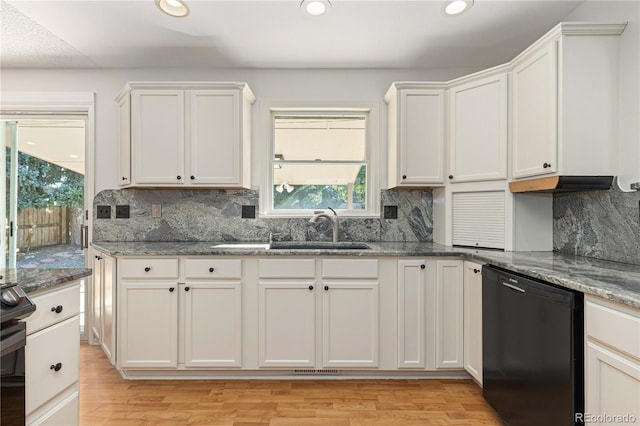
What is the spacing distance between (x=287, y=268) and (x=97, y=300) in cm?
174

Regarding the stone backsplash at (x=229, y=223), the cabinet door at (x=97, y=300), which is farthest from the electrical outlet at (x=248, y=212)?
the cabinet door at (x=97, y=300)

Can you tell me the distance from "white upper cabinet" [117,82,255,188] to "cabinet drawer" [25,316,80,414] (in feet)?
4.75

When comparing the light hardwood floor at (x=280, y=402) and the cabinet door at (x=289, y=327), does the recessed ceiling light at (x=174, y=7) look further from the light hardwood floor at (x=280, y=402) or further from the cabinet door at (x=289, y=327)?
the light hardwood floor at (x=280, y=402)

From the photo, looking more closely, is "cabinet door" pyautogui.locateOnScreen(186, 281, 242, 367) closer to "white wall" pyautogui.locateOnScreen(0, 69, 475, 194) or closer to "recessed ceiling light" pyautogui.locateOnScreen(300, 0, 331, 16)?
"white wall" pyautogui.locateOnScreen(0, 69, 475, 194)

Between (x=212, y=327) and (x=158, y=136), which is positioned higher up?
(x=158, y=136)

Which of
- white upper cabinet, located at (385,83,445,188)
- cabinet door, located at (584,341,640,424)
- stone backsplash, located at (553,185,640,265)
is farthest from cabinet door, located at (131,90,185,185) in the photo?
stone backsplash, located at (553,185,640,265)

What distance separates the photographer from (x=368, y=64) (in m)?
2.87

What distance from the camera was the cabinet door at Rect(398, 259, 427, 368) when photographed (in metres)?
2.30

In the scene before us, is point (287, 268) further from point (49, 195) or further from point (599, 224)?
point (49, 195)

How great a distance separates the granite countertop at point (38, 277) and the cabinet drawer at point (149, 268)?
823 millimetres

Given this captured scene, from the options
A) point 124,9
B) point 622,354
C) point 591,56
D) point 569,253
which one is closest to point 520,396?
point 622,354

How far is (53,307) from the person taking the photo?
1300 mm

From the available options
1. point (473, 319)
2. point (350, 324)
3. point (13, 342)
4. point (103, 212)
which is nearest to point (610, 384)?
point (473, 319)

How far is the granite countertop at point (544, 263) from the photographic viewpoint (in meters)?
1.24
